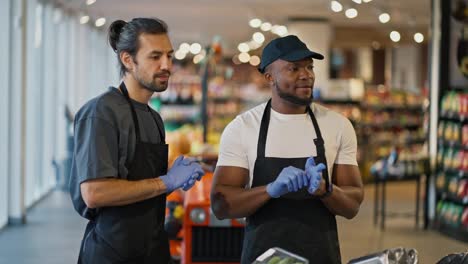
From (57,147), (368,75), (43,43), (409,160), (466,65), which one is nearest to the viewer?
(466,65)

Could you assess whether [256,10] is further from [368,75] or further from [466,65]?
[368,75]

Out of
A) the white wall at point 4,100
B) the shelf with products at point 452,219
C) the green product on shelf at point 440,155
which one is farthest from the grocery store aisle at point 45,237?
the green product on shelf at point 440,155

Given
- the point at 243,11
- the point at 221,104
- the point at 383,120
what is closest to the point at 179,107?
the point at 221,104

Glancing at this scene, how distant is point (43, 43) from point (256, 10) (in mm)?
4681

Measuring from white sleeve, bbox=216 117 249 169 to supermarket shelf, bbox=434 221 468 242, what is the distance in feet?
24.6

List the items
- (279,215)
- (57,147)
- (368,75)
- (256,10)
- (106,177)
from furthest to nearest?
(368,75) < (256,10) < (57,147) < (279,215) < (106,177)

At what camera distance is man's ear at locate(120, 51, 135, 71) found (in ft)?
11.2

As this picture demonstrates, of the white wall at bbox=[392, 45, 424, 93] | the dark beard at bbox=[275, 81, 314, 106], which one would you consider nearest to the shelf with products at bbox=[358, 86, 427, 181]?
the white wall at bbox=[392, 45, 424, 93]

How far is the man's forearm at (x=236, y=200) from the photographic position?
3.41m

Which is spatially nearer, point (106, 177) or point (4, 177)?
point (106, 177)

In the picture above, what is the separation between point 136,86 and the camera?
11.3 feet

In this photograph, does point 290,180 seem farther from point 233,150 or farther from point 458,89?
point 458,89

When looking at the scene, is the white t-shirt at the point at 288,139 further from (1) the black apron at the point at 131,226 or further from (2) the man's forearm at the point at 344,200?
(1) the black apron at the point at 131,226

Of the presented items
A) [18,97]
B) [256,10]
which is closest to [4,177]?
[18,97]
